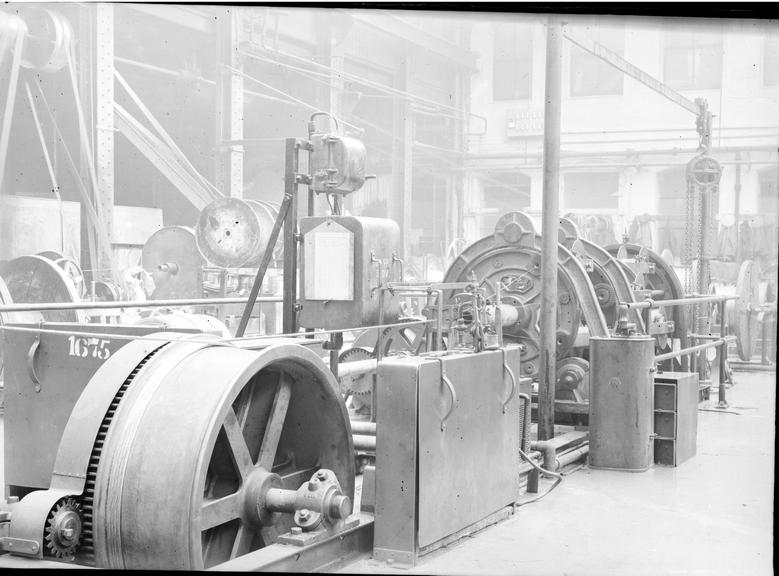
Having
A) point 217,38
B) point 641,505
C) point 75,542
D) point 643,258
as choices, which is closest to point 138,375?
point 75,542

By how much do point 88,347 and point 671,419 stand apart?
4.32 metres

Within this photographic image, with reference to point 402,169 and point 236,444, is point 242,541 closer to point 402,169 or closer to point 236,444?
point 236,444

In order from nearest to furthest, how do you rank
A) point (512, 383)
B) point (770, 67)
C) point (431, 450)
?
point (431, 450) → point (512, 383) → point (770, 67)

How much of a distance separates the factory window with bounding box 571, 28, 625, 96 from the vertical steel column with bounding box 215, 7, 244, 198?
8460mm

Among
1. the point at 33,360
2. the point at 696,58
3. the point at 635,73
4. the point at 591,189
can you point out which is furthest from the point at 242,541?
the point at 591,189

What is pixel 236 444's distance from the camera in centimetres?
342

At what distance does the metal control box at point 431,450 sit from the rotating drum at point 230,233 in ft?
25.0

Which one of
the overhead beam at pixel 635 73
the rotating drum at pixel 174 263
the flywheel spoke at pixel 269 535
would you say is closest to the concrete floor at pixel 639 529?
the flywheel spoke at pixel 269 535

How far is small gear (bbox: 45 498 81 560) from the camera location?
2963mm

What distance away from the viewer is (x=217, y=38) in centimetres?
1535

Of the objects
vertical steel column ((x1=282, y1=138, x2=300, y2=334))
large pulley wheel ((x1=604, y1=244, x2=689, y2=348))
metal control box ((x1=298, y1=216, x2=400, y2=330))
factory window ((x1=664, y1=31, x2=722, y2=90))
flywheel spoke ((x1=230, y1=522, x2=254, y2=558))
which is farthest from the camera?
factory window ((x1=664, y1=31, x2=722, y2=90))

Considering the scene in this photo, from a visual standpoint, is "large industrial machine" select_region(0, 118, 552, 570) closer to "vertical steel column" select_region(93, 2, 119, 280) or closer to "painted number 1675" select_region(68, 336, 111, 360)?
"painted number 1675" select_region(68, 336, 111, 360)

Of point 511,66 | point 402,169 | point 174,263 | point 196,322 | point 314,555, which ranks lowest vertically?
point 314,555

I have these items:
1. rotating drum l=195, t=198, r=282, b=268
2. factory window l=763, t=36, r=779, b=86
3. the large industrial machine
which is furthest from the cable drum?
factory window l=763, t=36, r=779, b=86
